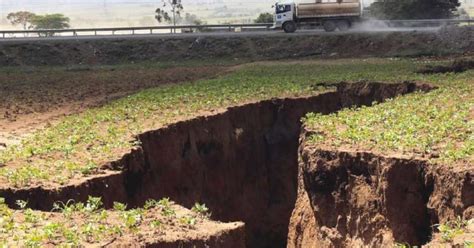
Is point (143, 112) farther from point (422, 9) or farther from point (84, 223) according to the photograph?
point (422, 9)

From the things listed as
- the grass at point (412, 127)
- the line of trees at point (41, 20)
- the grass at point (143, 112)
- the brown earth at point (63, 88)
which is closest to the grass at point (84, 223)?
the grass at point (143, 112)

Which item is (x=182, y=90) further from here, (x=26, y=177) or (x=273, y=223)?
(x=26, y=177)

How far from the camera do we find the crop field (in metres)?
11.1

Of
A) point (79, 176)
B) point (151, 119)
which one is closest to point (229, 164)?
point (151, 119)

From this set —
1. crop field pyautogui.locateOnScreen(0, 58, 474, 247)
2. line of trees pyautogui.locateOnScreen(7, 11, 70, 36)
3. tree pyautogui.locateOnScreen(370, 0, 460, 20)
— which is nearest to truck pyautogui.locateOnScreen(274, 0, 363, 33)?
tree pyautogui.locateOnScreen(370, 0, 460, 20)

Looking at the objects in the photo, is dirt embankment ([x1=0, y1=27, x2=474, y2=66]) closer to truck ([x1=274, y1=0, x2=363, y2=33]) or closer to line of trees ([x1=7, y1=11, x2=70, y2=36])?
truck ([x1=274, y1=0, x2=363, y2=33])

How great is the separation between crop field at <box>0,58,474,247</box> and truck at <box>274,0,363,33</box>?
48.3ft

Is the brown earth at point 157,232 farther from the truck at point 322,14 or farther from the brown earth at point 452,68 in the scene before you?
the truck at point 322,14

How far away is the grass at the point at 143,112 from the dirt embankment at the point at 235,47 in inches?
301

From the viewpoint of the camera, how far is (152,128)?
18.4 metres

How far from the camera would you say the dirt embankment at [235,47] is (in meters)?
41.6

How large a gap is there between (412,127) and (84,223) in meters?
8.11

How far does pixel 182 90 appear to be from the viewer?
26.0m

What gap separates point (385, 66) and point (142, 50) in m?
19.4
